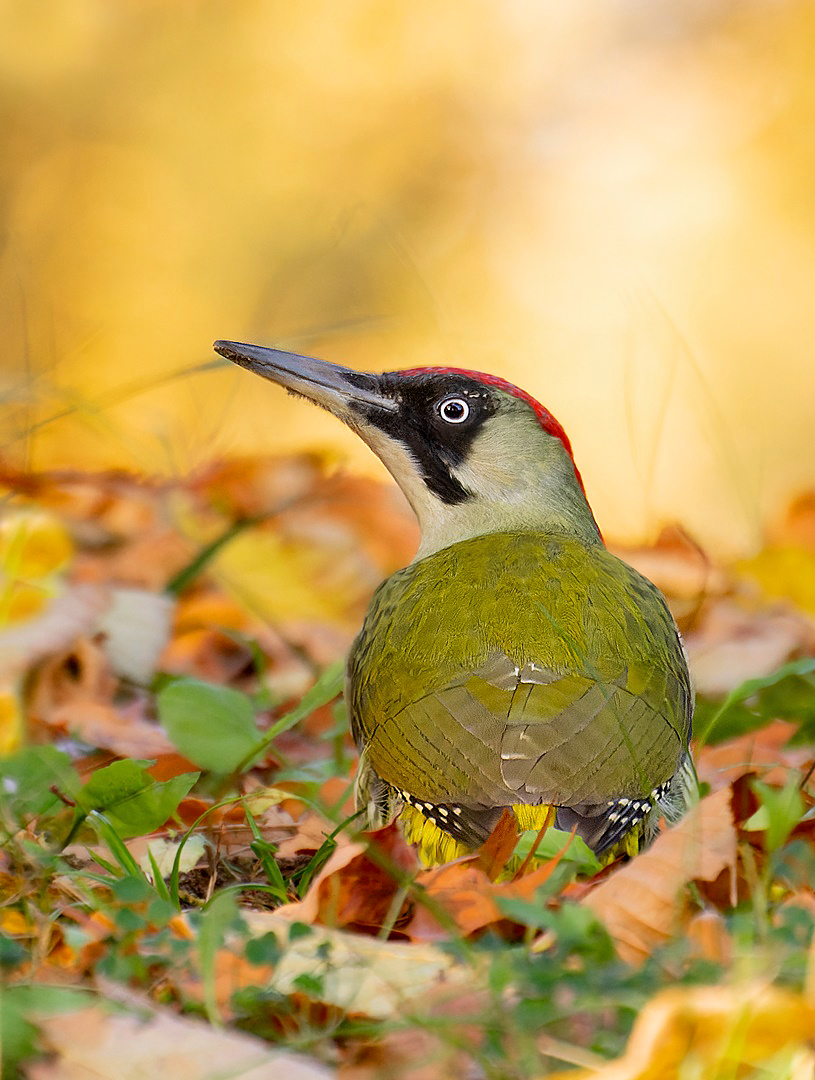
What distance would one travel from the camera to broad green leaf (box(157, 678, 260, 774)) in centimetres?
312

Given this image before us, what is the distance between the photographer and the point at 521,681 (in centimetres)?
271

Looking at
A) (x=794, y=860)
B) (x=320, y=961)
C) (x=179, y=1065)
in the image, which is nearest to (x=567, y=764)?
(x=794, y=860)

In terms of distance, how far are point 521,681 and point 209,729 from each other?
2.71 feet

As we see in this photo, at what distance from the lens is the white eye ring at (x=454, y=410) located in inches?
143

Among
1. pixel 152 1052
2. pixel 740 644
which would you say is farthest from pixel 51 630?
pixel 152 1052

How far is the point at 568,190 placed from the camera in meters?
10.8

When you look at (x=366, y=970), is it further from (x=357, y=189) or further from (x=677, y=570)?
(x=357, y=189)

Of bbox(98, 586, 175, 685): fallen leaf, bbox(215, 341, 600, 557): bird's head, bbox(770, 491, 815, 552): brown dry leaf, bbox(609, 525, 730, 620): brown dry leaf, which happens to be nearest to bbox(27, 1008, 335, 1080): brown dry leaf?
bbox(215, 341, 600, 557): bird's head

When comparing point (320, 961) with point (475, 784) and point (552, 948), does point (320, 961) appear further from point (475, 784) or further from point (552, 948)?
point (475, 784)

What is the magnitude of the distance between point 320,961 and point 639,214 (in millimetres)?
8504

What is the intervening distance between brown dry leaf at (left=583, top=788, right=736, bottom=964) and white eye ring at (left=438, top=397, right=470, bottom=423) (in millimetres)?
1616

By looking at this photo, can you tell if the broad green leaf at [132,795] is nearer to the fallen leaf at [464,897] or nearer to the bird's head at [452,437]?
the fallen leaf at [464,897]

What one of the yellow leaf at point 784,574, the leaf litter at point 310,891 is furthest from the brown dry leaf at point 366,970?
the yellow leaf at point 784,574

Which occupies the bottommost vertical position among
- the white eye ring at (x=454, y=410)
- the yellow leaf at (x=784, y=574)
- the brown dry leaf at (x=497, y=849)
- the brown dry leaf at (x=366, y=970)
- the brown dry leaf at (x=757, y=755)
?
the brown dry leaf at (x=757, y=755)
